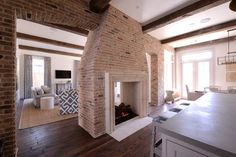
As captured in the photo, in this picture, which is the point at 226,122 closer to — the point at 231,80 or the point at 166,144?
the point at 166,144

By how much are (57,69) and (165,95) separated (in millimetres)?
7203

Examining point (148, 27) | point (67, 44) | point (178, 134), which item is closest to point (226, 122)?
point (178, 134)

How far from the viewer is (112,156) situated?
6.95 feet

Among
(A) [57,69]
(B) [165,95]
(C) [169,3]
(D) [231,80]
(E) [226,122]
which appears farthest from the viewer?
(A) [57,69]

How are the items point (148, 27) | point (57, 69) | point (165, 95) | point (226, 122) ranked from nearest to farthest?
point (226, 122) → point (148, 27) → point (165, 95) → point (57, 69)

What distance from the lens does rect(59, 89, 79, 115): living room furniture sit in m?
4.27

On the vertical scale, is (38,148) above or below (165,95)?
below

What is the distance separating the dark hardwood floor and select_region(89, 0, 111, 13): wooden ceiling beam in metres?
3.00

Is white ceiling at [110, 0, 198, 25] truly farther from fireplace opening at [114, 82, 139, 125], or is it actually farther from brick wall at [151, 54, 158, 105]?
brick wall at [151, 54, 158, 105]

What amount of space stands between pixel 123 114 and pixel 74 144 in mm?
1632

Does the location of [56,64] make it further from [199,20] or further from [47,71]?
[199,20]

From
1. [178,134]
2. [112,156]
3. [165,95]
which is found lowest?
[112,156]

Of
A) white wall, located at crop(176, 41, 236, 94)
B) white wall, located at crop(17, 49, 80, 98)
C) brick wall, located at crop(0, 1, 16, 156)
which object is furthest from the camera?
white wall, located at crop(17, 49, 80, 98)

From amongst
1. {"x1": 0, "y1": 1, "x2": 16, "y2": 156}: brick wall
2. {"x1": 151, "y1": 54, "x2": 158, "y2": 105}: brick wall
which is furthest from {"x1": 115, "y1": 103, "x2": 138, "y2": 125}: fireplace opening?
{"x1": 0, "y1": 1, "x2": 16, "y2": 156}: brick wall
